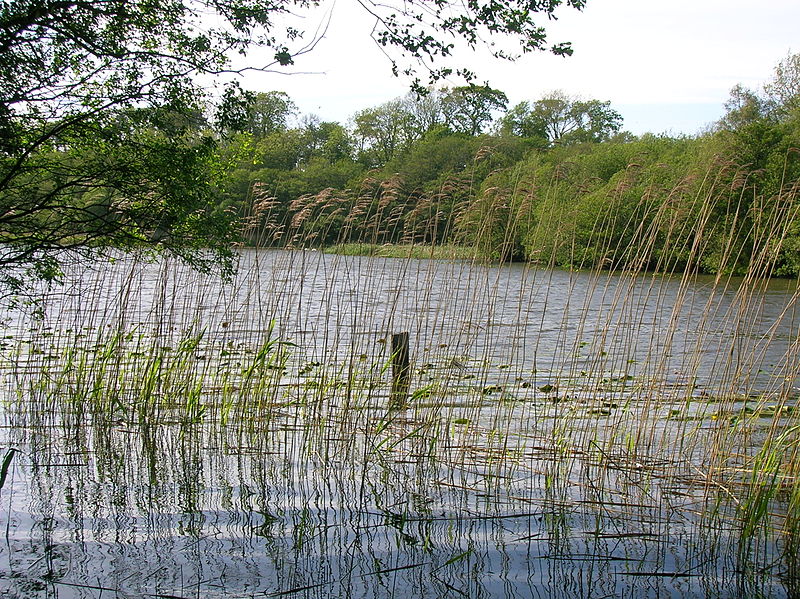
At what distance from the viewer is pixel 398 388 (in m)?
8.34

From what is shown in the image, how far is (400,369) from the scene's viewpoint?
8258 mm

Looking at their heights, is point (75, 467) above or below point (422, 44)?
below

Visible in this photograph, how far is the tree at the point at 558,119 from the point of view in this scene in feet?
270

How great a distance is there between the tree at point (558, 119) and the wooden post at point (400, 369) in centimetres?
7472

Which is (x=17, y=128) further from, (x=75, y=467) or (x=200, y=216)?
(x=75, y=467)

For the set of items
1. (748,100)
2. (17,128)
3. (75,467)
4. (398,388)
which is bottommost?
(75,467)

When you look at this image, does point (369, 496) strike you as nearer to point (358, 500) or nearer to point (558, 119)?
point (358, 500)

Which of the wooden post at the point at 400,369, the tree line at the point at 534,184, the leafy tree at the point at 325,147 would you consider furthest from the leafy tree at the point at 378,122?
the wooden post at the point at 400,369

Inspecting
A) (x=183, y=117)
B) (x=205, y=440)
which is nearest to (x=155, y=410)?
(x=205, y=440)

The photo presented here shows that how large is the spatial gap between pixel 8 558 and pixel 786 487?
5207 millimetres

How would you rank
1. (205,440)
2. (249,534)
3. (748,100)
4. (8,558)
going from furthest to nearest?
1. (748,100)
2. (205,440)
3. (249,534)
4. (8,558)

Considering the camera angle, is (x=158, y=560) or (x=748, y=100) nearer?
(x=158, y=560)

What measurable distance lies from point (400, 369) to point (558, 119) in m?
79.8

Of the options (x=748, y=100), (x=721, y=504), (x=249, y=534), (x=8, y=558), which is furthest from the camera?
(x=748, y=100)
